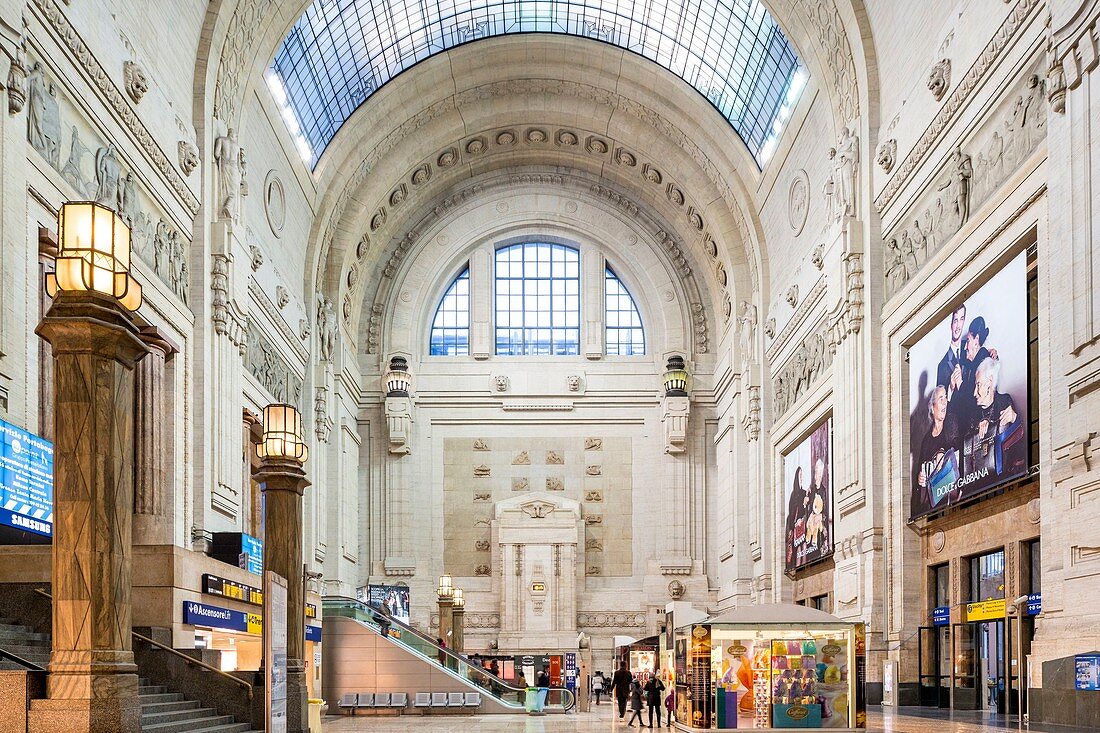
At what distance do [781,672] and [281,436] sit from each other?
811 centimetres

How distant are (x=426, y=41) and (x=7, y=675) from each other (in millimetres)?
36184

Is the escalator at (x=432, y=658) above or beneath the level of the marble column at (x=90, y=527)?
beneath

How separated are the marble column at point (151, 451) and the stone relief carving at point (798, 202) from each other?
17.9 metres

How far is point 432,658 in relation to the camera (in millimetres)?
33688

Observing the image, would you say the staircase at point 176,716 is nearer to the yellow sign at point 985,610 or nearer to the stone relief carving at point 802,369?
the yellow sign at point 985,610

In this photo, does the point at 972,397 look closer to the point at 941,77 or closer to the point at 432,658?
the point at 941,77

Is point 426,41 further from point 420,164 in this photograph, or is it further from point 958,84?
point 958,84

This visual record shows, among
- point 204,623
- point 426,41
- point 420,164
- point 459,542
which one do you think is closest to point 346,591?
point 459,542

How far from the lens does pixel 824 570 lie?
3409 cm

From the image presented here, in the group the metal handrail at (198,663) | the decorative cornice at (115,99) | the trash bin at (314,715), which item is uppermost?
the decorative cornice at (115,99)

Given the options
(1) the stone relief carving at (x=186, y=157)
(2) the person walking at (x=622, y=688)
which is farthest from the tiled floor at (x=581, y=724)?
(1) the stone relief carving at (x=186, y=157)

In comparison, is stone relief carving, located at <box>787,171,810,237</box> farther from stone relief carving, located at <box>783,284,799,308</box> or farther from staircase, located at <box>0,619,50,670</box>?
staircase, located at <box>0,619,50,670</box>

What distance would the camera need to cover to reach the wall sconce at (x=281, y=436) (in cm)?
1644

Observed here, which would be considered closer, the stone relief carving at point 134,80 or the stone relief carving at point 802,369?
the stone relief carving at point 134,80
